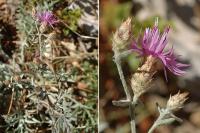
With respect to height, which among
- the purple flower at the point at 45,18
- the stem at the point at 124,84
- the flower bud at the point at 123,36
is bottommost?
the stem at the point at 124,84

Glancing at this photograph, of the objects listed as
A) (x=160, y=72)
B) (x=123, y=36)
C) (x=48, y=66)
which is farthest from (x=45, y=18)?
(x=160, y=72)

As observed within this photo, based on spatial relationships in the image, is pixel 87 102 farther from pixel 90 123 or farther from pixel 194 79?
pixel 194 79

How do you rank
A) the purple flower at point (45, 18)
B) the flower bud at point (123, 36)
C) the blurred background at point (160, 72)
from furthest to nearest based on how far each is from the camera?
the blurred background at point (160, 72)
the purple flower at point (45, 18)
the flower bud at point (123, 36)

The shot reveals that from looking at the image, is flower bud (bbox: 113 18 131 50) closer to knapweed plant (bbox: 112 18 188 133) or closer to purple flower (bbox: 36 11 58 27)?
knapweed plant (bbox: 112 18 188 133)

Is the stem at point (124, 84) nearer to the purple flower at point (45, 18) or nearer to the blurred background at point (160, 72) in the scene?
the purple flower at point (45, 18)

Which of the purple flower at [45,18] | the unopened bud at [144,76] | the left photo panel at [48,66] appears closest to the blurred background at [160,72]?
the left photo panel at [48,66]

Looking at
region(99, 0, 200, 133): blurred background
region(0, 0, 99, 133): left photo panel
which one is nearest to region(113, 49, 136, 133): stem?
region(0, 0, 99, 133): left photo panel
